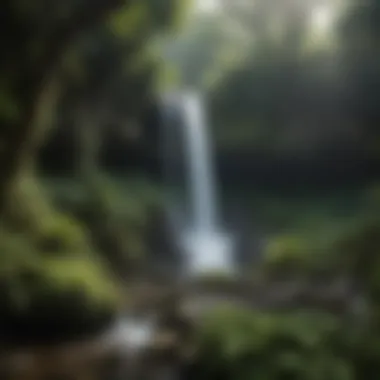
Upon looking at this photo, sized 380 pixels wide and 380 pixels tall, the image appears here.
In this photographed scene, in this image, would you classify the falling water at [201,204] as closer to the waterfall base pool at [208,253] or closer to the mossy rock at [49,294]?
the waterfall base pool at [208,253]

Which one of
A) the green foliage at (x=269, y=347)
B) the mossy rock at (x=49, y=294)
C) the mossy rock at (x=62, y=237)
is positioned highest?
the mossy rock at (x=62, y=237)

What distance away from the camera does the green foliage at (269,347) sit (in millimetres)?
1733

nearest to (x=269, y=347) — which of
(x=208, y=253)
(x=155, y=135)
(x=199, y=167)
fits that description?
(x=208, y=253)

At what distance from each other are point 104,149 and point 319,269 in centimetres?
52

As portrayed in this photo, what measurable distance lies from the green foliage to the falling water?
0.11 m

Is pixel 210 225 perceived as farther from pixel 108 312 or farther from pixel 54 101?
pixel 54 101

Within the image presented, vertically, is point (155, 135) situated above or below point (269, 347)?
above

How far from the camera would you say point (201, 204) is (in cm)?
179

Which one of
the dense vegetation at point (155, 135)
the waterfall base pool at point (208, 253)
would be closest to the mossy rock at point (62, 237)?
the dense vegetation at point (155, 135)

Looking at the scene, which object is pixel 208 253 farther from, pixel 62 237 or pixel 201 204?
pixel 62 237

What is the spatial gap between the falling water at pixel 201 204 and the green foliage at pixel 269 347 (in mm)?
110

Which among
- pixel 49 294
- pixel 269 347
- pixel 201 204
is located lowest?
pixel 269 347

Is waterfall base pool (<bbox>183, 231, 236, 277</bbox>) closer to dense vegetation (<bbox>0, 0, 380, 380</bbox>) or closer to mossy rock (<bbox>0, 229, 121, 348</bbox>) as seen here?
dense vegetation (<bbox>0, 0, 380, 380</bbox>)

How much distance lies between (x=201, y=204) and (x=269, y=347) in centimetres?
33
